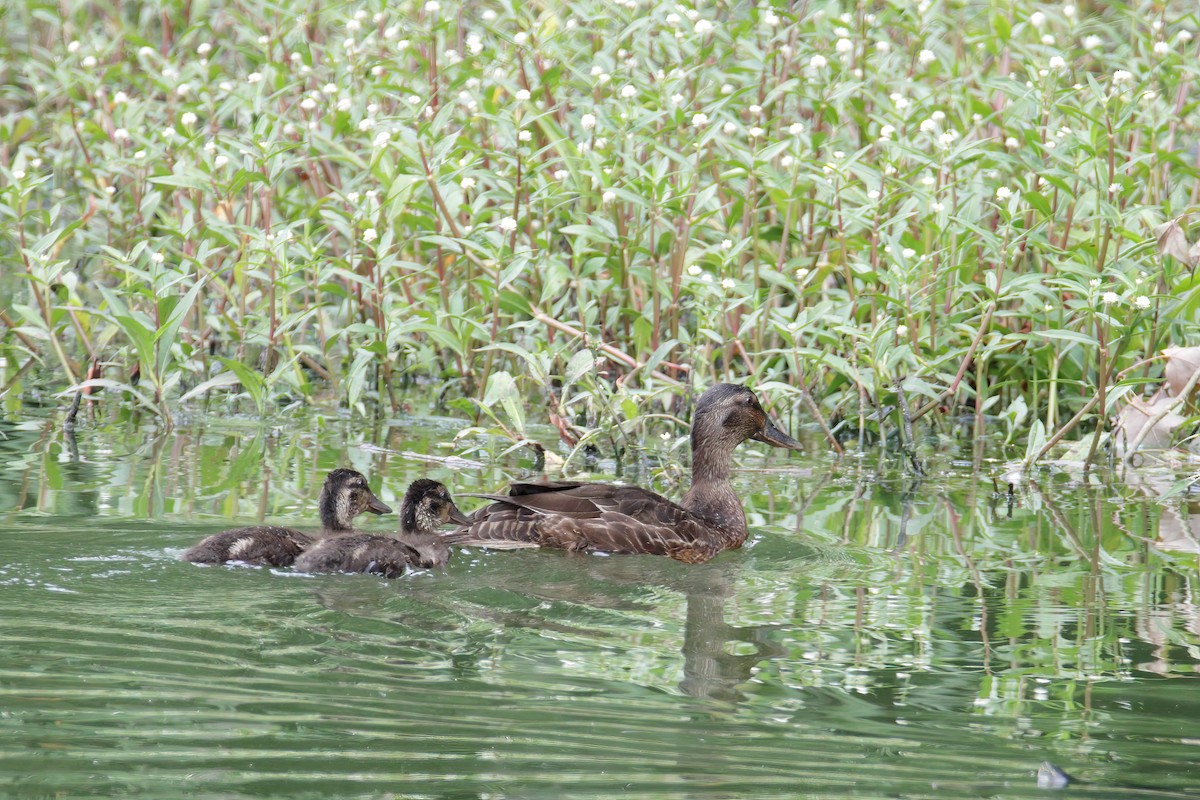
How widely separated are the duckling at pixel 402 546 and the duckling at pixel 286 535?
11 cm

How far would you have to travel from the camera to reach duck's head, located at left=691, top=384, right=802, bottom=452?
7781mm

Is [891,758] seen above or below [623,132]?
below

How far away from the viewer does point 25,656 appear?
503cm

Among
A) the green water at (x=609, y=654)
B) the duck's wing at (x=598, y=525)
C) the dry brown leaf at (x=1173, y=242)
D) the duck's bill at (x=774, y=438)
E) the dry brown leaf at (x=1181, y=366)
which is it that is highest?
the dry brown leaf at (x=1173, y=242)

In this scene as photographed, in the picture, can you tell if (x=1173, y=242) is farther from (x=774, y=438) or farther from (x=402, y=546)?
(x=402, y=546)

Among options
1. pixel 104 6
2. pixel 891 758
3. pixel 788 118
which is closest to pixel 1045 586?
pixel 891 758

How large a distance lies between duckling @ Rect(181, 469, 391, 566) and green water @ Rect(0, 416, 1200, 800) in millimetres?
100

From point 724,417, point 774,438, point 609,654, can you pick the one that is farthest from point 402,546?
point 774,438

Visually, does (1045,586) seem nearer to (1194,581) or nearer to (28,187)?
(1194,581)

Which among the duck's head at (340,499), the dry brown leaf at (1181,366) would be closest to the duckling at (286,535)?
the duck's head at (340,499)

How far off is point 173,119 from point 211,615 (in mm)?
7060

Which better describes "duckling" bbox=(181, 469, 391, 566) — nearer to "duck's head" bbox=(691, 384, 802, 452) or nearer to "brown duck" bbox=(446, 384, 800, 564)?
"brown duck" bbox=(446, 384, 800, 564)

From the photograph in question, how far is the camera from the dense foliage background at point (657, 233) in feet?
29.2

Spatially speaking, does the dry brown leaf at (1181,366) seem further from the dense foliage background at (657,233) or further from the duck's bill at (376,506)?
the duck's bill at (376,506)
